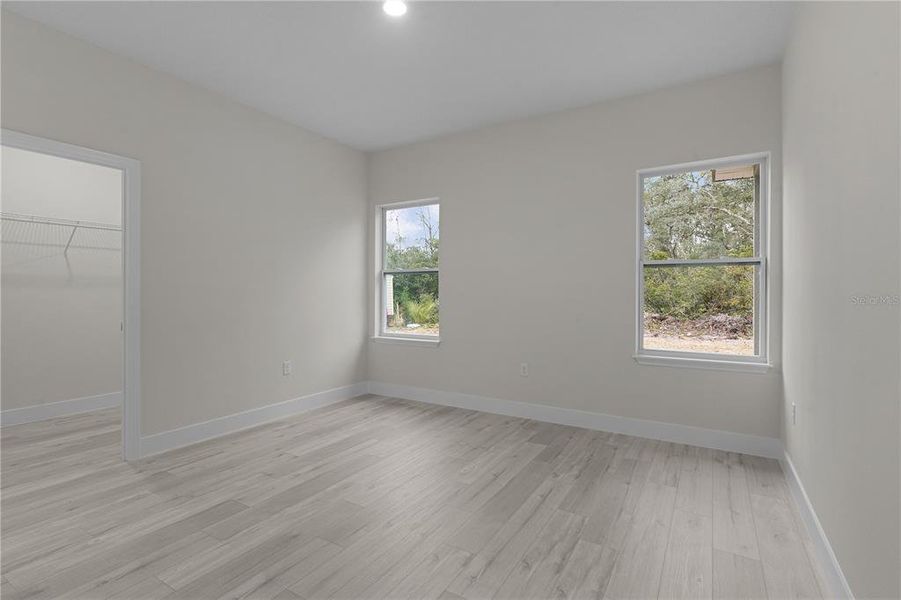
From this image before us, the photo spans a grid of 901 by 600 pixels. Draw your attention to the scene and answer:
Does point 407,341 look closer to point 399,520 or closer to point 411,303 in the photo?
point 411,303

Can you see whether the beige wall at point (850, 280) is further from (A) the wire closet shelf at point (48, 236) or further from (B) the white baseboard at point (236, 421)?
(A) the wire closet shelf at point (48, 236)

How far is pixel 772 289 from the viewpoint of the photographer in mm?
3039

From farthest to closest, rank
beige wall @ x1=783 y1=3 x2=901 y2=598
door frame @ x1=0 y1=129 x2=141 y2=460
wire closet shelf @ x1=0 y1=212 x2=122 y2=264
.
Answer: wire closet shelf @ x1=0 y1=212 x2=122 y2=264 < door frame @ x1=0 y1=129 x2=141 y2=460 < beige wall @ x1=783 y1=3 x2=901 y2=598

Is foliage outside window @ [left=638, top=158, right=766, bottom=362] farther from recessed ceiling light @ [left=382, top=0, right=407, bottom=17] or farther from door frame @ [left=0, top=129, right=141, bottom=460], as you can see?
door frame @ [left=0, top=129, right=141, bottom=460]

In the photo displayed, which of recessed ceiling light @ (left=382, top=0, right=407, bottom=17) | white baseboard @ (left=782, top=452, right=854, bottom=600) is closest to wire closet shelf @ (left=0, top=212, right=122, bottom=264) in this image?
recessed ceiling light @ (left=382, top=0, right=407, bottom=17)

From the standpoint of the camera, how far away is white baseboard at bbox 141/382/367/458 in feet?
10.3

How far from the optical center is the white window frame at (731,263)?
3125 mm

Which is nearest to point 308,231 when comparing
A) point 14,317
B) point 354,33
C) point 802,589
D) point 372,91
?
point 372,91

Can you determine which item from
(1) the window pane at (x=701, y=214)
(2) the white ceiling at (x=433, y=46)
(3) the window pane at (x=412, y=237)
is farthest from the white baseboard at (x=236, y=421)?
(1) the window pane at (x=701, y=214)

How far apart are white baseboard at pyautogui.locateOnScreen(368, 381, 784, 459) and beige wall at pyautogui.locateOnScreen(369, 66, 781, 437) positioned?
59mm

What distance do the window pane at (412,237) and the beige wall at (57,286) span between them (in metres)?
2.89

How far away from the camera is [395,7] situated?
244 centimetres

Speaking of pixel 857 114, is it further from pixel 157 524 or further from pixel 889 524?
pixel 157 524

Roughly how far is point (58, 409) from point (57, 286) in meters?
1.17
